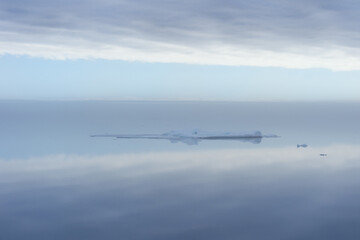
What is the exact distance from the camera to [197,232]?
6.27m

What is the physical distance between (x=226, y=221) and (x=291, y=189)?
2790 mm

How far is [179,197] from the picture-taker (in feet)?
26.9

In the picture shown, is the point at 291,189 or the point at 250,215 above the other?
the point at 291,189

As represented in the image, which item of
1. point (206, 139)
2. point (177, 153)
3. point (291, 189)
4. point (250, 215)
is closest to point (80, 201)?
point (250, 215)

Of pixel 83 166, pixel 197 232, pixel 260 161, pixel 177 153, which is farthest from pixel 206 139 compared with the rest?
pixel 197 232

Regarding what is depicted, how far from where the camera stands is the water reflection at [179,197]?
641 centimetres

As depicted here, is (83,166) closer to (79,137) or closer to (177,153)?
(177,153)

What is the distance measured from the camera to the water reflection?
21.0 ft

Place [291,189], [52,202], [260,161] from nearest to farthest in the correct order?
[52,202], [291,189], [260,161]

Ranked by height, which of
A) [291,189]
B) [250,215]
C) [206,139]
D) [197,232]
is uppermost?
[206,139]

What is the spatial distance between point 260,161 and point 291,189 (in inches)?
132

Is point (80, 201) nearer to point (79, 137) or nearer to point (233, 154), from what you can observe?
point (233, 154)

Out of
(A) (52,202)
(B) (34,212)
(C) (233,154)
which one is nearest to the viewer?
(B) (34,212)

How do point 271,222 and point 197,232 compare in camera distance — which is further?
point 271,222
